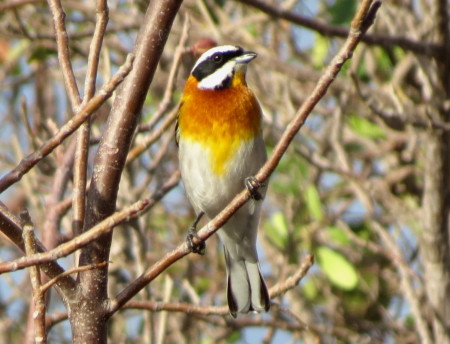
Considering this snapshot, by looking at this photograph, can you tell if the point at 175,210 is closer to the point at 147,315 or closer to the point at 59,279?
the point at 147,315

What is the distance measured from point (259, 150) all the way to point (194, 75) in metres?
0.63

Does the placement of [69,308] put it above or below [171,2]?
below

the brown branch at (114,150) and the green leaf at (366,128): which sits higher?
the brown branch at (114,150)

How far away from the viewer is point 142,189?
463 centimetres

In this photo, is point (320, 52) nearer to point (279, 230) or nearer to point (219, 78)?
point (279, 230)

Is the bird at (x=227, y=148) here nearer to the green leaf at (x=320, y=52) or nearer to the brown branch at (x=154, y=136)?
the brown branch at (x=154, y=136)

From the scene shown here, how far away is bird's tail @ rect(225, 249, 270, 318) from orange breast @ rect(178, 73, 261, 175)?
1.56 ft

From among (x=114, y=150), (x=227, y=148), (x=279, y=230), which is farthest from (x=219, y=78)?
(x=114, y=150)

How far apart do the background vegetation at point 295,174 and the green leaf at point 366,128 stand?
0.04 feet

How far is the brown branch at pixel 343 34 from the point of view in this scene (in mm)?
4082

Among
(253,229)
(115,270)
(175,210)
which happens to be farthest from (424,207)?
(175,210)

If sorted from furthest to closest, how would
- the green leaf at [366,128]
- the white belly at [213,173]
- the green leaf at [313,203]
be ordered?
the green leaf at [366,128], the green leaf at [313,203], the white belly at [213,173]

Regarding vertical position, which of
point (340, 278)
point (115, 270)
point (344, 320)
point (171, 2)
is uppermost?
point (171, 2)

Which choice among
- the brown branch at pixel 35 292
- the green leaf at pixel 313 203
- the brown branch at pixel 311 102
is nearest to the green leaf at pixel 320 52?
the green leaf at pixel 313 203
